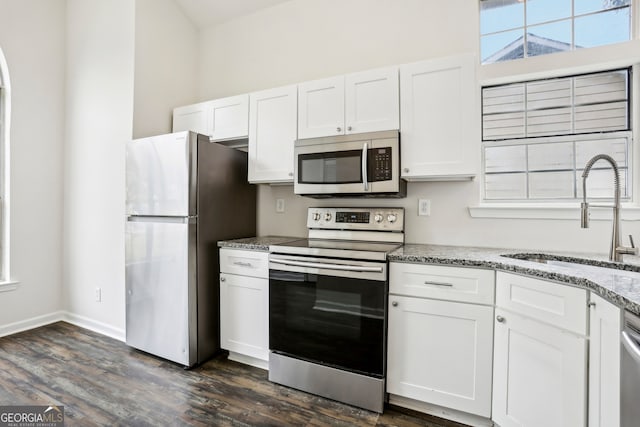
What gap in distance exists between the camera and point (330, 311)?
191 cm

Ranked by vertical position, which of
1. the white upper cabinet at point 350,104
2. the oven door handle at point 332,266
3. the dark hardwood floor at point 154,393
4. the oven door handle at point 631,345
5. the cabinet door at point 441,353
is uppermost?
the white upper cabinet at point 350,104

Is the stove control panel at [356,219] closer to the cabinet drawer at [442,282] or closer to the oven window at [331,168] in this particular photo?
the oven window at [331,168]

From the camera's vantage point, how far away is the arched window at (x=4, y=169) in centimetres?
288

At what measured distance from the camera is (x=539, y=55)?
2115mm

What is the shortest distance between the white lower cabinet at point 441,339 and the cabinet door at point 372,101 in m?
0.99


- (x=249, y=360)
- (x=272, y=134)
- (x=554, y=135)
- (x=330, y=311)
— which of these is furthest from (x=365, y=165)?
(x=249, y=360)

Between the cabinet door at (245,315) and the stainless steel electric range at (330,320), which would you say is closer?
the stainless steel electric range at (330,320)

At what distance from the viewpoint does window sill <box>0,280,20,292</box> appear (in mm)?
2826

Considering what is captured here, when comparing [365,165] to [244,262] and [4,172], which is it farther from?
[4,172]

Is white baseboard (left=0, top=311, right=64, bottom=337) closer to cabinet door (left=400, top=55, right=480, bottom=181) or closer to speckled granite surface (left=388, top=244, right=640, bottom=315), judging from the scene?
speckled granite surface (left=388, top=244, right=640, bottom=315)

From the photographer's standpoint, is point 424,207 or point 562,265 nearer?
point 562,265

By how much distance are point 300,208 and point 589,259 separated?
1.99 meters

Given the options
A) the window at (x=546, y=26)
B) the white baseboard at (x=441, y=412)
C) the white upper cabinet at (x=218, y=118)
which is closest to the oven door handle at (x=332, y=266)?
the white baseboard at (x=441, y=412)

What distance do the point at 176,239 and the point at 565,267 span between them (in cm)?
241
